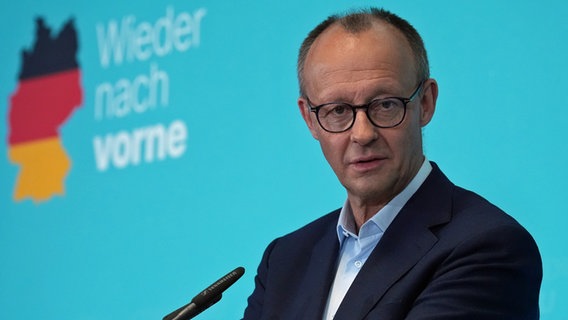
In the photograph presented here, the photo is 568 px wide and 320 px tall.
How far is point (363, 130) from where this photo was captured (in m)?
2.65

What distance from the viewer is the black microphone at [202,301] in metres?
2.46

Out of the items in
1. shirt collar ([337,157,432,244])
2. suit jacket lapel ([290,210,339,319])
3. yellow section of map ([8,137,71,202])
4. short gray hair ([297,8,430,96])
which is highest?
short gray hair ([297,8,430,96])

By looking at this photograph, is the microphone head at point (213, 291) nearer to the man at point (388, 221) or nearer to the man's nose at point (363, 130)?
the man at point (388, 221)

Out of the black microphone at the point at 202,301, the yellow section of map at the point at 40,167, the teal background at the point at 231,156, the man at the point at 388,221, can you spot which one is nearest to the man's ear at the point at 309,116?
the man at the point at 388,221

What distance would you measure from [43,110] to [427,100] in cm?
268

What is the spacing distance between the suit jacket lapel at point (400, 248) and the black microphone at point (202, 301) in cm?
29

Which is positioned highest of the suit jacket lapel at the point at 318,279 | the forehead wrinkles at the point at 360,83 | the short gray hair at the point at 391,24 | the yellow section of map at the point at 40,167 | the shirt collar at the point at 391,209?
the short gray hair at the point at 391,24

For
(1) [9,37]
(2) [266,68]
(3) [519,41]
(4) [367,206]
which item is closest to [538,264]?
(4) [367,206]

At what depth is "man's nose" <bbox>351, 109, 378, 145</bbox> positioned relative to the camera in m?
2.65

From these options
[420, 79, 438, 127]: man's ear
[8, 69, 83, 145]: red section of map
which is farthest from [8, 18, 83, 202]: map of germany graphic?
[420, 79, 438, 127]: man's ear

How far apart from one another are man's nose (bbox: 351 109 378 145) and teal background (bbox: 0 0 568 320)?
1.00 metres

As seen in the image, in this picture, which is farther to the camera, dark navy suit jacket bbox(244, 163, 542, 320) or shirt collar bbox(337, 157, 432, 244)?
shirt collar bbox(337, 157, 432, 244)

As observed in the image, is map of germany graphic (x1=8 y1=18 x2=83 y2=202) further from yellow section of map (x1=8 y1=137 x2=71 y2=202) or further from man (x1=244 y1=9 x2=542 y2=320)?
man (x1=244 y1=9 x2=542 y2=320)

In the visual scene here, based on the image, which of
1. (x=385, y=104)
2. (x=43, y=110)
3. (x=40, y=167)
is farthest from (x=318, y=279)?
(x=43, y=110)
